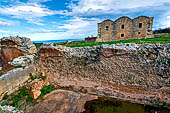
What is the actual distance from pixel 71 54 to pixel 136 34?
42.1 feet

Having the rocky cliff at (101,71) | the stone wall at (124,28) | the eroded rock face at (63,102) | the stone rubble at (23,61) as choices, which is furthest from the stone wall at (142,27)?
the stone rubble at (23,61)

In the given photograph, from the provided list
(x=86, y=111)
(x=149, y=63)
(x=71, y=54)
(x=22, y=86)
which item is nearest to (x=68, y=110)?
(x=86, y=111)

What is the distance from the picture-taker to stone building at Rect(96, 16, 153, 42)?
14505 mm

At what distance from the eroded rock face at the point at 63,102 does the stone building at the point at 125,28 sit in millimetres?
12688

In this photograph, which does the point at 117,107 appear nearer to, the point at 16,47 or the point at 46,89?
the point at 46,89

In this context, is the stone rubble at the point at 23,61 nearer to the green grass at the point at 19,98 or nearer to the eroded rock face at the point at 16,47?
the eroded rock face at the point at 16,47

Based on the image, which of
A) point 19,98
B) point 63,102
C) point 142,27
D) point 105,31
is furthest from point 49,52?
point 142,27

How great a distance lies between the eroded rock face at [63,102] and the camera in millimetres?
5176

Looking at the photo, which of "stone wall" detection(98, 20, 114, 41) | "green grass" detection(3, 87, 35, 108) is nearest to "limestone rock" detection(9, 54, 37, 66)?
"green grass" detection(3, 87, 35, 108)

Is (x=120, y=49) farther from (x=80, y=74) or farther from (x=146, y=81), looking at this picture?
(x=80, y=74)

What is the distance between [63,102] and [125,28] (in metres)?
14.9

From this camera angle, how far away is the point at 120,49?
612cm

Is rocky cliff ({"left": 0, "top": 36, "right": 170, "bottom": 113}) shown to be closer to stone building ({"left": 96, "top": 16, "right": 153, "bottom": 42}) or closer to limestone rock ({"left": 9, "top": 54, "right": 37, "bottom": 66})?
limestone rock ({"left": 9, "top": 54, "right": 37, "bottom": 66})

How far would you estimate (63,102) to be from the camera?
579 centimetres
